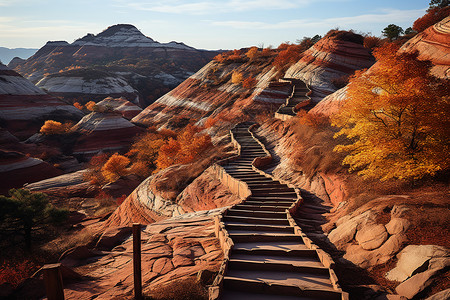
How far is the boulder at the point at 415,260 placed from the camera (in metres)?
7.31

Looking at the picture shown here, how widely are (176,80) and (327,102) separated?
11742cm

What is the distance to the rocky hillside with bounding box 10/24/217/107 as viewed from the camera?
345 feet

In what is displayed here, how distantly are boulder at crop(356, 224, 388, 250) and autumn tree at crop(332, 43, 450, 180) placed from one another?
2534mm

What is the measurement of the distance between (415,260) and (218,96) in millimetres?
55972

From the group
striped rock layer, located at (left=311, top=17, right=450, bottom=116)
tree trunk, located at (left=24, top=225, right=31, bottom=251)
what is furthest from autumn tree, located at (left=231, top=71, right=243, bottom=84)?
tree trunk, located at (left=24, top=225, right=31, bottom=251)

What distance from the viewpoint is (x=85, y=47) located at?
189 m

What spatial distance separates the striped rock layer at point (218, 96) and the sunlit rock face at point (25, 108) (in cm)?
2128

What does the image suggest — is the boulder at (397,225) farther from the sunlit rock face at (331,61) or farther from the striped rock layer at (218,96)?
the sunlit rock face at (331,61)

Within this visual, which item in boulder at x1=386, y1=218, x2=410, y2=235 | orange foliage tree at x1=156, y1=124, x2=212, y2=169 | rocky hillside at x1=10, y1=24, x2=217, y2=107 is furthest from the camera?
rocky hillside at x1=10, y1=24, x2=217, y2=107

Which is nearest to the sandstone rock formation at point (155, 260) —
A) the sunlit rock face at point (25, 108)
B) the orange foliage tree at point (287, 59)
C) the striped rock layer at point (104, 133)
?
the orange foliage tree at point (287, 59)

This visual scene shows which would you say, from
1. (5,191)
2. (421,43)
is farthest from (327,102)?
(5,191)

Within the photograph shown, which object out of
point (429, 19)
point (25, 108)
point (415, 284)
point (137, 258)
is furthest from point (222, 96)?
point (415, 284)

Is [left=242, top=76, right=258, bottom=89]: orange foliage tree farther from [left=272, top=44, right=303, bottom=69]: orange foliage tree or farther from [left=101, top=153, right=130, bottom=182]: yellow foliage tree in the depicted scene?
[left=101, top=153, right=130, bottom=182]: yellow foliage tree

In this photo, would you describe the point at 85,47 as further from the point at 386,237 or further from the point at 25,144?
the point at 386,237
